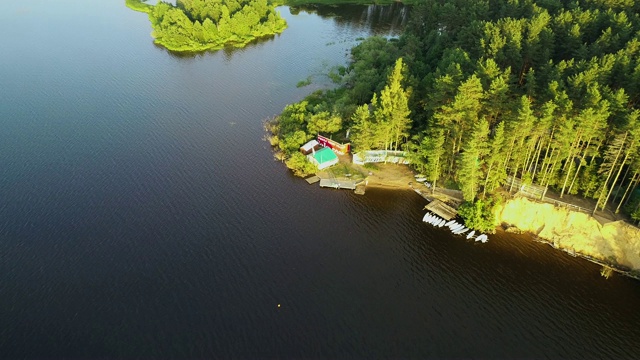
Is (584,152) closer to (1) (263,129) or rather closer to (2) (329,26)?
(1) (263,129)

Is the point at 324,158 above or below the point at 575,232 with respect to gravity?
below

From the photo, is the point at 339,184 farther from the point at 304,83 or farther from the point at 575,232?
the point at 304,83

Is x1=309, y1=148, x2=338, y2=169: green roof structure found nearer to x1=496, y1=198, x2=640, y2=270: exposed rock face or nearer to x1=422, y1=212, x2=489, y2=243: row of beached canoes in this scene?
x1=422, y1=212, x2=489, y2=243: row of beached canoes

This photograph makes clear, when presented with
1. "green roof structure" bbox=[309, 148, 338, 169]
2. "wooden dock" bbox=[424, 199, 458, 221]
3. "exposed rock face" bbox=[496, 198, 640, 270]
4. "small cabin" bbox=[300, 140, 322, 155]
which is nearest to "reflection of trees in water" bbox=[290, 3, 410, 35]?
"small cabin" bbox=[300, 140, 322, 155]

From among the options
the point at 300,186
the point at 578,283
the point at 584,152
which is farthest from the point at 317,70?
the point at 578,283

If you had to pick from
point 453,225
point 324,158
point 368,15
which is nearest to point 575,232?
point 453,225

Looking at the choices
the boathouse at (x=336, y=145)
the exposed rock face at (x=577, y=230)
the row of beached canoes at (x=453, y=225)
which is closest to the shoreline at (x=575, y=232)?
the exposed rock face at (x=577, y=230)

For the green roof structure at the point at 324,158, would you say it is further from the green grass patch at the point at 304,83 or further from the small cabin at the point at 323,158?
the green grass patch at the point at 304,83
